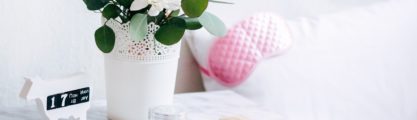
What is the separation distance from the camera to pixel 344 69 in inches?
64.3

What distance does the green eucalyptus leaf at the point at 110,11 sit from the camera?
1033 millimetres

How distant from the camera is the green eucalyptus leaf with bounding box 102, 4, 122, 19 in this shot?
1.03 meters

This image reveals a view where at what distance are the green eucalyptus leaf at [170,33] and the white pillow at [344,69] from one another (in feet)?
1.74

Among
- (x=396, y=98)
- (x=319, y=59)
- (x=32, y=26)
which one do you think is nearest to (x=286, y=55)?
(x=319, y=59)

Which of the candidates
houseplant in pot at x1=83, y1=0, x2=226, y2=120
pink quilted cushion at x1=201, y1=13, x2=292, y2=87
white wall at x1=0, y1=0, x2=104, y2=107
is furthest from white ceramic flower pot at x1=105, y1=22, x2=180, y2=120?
pink quilted cushion at x1=201, y1=13, x2=292, y2=87

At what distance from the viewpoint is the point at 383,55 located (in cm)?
170

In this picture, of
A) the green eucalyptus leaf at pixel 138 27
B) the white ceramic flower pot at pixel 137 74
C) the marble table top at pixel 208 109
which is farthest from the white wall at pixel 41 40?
the green eucalyptus leaf at pixel 138 27

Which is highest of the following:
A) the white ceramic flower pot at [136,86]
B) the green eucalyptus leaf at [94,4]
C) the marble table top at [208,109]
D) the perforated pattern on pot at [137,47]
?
the green eucalyptus leaf at [94,4]

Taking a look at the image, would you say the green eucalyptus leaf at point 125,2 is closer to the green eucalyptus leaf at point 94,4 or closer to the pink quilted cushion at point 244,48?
the green eucalyptus leaf at point 94,4

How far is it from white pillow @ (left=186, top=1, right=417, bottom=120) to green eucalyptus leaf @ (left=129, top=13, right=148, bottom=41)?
1.85 feet

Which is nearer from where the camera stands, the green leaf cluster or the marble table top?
the green leaf cluster

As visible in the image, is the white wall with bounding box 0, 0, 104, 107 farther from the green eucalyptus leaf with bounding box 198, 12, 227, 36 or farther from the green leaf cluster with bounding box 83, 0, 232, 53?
the green eucalyptus leaf with bounding box 198, 12, 227, 36

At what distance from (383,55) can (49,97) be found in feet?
3.47

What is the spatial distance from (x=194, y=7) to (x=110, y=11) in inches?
6.1
